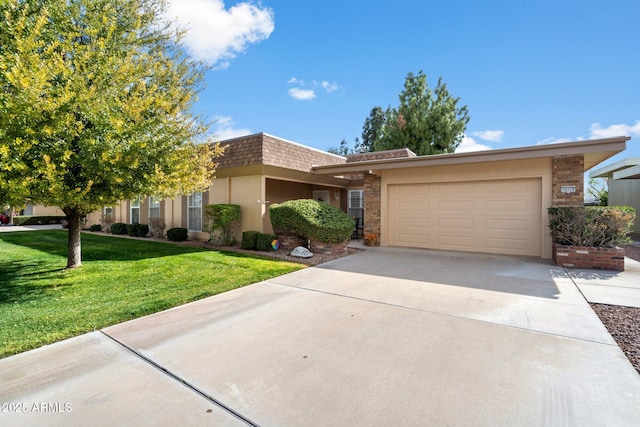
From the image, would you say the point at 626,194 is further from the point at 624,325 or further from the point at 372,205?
the point at 624,325

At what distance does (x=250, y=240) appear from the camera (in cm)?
988

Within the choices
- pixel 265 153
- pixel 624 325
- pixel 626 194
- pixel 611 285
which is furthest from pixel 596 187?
pixel 265 153

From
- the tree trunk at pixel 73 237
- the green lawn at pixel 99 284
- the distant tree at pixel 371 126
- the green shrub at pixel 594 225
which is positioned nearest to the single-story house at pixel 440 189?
the green shrub at pixel 594 225

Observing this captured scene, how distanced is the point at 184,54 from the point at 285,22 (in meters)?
4.85

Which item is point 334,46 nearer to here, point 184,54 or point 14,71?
point 184,54

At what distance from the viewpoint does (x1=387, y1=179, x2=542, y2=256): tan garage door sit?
8.56 m

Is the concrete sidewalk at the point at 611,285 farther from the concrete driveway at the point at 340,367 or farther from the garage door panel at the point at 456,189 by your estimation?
the garage door panel at the point at 456,189

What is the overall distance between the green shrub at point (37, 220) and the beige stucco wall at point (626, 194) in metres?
31.9

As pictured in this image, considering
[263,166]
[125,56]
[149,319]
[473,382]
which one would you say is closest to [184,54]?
[125,56]

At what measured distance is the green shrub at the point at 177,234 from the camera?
1191 cm

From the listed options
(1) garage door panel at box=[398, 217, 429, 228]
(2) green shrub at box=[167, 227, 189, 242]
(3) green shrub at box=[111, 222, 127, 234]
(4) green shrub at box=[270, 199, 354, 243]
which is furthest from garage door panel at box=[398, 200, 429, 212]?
(3) green shrub at box=[111, 222, 127, 234]

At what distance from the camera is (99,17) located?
532cm

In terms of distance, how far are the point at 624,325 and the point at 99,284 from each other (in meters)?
8.13

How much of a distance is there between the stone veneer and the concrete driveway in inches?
110
